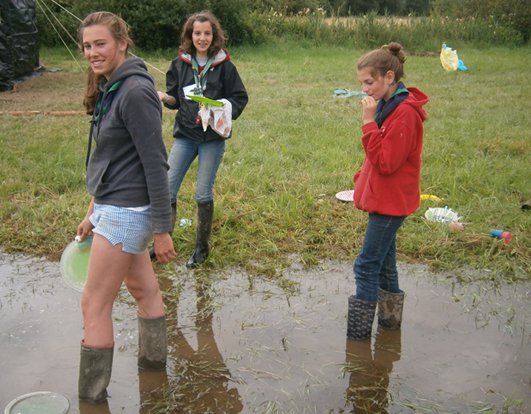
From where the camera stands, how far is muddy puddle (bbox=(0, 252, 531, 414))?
3193 millimetres

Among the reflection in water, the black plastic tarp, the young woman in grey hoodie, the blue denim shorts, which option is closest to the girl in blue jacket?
the reflection in water

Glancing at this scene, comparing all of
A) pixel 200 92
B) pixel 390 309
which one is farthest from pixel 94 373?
pixel 200 92

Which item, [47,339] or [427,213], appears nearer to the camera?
[47,339]

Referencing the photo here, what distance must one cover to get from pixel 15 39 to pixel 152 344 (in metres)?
10.3

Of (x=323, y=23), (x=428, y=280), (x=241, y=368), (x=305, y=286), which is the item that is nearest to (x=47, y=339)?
(x=241, y=368)

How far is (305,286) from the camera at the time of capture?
14.6ft

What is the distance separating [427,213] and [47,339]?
320 centimetres

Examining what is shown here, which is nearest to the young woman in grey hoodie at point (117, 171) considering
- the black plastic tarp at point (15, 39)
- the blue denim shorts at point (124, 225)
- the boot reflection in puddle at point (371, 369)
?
the blue denim shorts at point (124, 225)

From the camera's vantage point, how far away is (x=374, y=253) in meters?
3.47

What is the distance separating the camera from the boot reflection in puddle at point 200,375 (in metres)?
3.16

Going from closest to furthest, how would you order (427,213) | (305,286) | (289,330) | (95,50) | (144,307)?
(95,50) → (144,307) → (289,330) → (305,286) → (427,213)

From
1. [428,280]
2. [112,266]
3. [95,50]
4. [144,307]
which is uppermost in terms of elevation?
[95,50]

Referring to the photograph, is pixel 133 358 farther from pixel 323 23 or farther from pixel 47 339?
pixel 323 23

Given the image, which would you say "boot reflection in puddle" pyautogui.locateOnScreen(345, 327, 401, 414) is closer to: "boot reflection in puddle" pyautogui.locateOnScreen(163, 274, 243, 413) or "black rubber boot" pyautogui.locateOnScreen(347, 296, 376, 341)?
"black rubber boot" pyautogui.locateOnScreen(347, 296, 376, 341)
